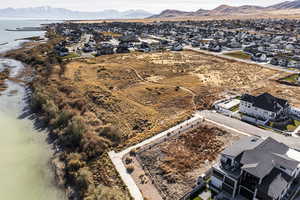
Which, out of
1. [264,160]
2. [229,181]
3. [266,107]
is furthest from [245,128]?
[229,181]

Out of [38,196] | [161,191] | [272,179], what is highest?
[272,179]

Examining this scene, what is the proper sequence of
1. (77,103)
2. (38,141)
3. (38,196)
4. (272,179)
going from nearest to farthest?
(272,179) < (38,196) < (38,141) < (77,103)

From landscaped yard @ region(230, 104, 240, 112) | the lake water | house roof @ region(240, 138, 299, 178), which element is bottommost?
the lake water

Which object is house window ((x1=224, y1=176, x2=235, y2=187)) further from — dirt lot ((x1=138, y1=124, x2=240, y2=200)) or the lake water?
the lake water

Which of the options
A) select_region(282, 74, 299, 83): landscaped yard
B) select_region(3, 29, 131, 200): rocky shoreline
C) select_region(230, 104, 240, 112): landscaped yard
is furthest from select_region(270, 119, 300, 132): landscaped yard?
select_region(282, 74, 299, 83): landscaped yard

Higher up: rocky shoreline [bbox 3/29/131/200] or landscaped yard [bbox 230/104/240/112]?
landscaped yard [bbox 230/104/240/112]

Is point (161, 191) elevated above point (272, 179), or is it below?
below

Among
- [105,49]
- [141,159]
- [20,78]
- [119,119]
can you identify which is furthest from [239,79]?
[20,78]

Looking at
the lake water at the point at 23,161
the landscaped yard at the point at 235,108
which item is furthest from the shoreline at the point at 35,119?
the landscaped yard at the point at 235,108

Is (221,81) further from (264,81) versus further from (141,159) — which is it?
(141,159)
